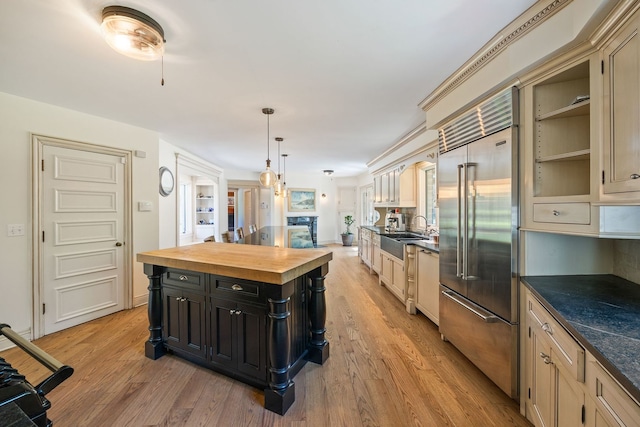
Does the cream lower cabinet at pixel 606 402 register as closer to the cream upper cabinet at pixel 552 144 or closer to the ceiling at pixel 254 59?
the cream upper cabinet at pixel 552 144

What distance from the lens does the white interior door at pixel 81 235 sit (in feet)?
9.22

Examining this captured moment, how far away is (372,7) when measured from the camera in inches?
56.1

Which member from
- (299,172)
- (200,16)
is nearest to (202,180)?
(299,172)

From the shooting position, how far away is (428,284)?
9.71ft

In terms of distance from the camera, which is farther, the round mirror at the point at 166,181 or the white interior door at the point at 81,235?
the round mirror at the point at 166,181

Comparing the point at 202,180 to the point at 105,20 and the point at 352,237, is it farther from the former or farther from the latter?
the point at 105,20

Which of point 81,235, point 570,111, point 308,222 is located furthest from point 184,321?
point 308,222

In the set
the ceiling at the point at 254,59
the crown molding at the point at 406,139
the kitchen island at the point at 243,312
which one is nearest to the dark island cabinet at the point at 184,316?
the kitchen island at the point at 243,312

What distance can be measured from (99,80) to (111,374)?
247 centimetres

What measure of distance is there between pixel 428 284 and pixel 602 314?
72.0 inches

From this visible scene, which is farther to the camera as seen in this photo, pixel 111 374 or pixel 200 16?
pixel 111 374

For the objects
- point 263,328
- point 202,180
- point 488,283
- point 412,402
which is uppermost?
point 202,180

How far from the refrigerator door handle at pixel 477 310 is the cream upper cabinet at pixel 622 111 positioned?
1.07m

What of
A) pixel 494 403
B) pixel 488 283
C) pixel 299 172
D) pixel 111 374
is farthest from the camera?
pixel 299 172
